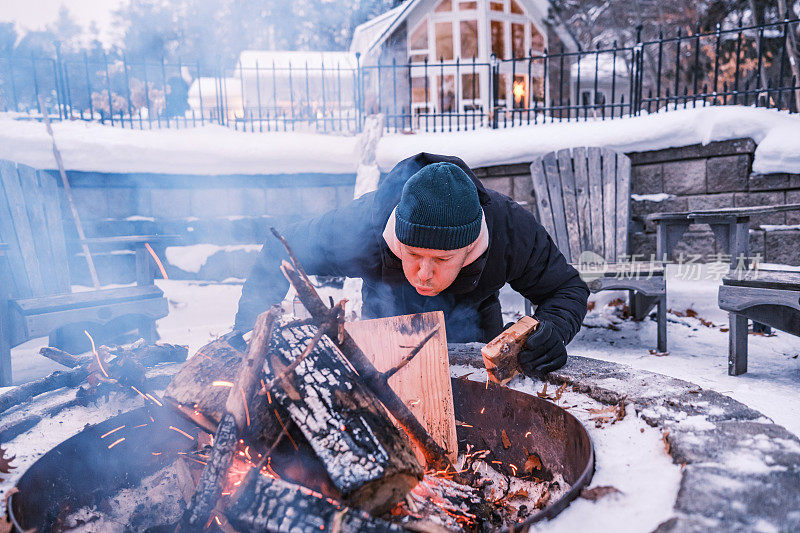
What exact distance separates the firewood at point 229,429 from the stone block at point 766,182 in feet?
15.5

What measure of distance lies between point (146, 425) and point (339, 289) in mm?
3030

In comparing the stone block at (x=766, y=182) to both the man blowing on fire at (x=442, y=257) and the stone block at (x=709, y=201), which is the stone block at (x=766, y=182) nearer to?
the stone block at (x=709, y=201)

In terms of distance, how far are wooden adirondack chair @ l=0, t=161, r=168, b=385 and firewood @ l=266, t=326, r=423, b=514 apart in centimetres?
239

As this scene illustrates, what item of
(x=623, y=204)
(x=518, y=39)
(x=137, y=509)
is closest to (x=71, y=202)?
(x=137, y=509)

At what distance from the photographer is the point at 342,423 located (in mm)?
1228

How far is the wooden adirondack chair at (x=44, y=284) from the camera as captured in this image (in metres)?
3.04

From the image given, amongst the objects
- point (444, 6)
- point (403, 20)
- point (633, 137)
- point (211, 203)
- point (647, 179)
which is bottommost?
point (211, 203)

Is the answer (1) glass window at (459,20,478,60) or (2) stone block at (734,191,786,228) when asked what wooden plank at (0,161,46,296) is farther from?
(1) glass window at (459,20,478,60)

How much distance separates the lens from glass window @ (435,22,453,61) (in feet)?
42.6

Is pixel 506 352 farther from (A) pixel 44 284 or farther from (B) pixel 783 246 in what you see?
(B) pixel 783 246

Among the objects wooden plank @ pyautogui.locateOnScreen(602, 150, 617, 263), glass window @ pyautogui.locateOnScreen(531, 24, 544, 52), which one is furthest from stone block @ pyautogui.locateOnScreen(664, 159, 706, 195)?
glass window @ pyautogui.locateOnScreen(531, 24, 544, 52)

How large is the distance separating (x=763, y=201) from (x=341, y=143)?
420cm

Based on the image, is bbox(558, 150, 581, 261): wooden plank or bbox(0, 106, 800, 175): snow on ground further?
bbox(558, 150, 581, 261): wooden plank

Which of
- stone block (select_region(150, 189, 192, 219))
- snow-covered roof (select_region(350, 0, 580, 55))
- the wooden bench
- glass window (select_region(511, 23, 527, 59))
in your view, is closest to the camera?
the wooden bench
